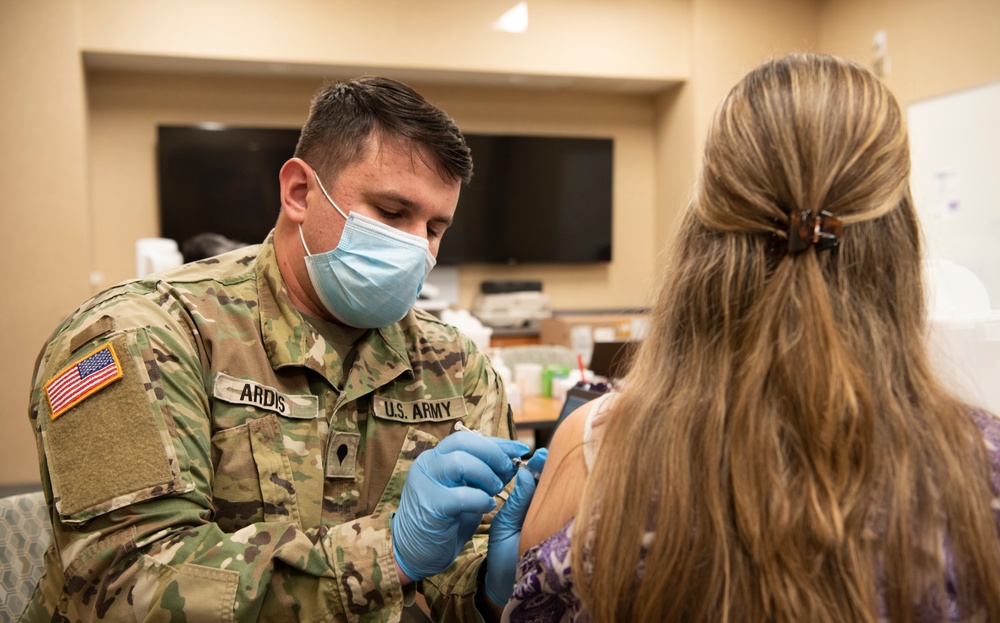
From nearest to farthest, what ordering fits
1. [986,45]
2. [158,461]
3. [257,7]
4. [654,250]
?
[158,461]
[986,45]
[257,7]
[654,250]

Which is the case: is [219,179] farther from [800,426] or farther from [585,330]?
[800,426]

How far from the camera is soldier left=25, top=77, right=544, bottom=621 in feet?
3.25

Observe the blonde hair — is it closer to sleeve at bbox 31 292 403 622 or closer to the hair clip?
the hair clip

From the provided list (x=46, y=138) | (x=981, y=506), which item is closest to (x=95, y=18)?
(x=46, y=138)

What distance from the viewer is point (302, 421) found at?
1258mm

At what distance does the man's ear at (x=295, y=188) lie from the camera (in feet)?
→ 4.54

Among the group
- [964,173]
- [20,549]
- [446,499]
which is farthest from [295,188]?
[964,173]

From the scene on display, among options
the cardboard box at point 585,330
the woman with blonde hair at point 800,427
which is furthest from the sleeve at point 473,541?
the cardboard box at point 585,330

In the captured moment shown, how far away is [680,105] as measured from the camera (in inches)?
213

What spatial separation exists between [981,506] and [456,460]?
2.13 feet

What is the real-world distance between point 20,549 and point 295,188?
2.63 ft

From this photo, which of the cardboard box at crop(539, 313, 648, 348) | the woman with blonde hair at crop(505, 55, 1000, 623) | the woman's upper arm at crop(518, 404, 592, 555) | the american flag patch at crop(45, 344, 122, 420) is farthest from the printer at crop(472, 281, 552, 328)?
the woman with blonde hair at crop(505, 55, 1000, 623)

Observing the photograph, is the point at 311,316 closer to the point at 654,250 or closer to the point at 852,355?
the point at 852,355

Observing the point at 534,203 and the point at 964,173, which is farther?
the point at 534,203
